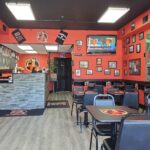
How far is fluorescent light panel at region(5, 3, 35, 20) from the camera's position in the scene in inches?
227

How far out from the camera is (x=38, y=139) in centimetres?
424

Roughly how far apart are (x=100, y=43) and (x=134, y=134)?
7.48 m

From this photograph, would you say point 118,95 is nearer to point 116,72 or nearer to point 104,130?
point 104,130

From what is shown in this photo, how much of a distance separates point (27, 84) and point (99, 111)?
500 cm

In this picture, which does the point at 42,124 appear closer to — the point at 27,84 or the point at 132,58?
the point at 27,84

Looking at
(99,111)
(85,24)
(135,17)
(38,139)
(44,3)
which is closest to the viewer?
(99,111)

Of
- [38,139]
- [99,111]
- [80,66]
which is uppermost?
[80,66]

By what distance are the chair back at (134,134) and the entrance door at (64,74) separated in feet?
39.3

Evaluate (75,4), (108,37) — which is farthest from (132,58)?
(75,4)

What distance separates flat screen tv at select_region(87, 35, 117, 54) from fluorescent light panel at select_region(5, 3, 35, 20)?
2909mm

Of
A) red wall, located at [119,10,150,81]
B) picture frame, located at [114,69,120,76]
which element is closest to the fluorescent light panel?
red wall, located at [119,10,150,81]

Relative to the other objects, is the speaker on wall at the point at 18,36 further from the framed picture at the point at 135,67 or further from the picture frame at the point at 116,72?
the framed picture at the point at 135,67

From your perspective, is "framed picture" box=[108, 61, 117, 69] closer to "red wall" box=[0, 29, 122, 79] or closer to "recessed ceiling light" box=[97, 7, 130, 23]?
"red wall" box=[0, 29, 122, 79]

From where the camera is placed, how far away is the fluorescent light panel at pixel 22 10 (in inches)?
227
